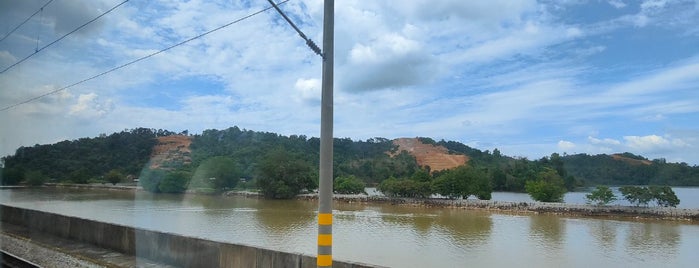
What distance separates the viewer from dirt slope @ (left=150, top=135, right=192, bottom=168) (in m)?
59.6

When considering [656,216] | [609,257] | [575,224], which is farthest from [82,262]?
[656,216]

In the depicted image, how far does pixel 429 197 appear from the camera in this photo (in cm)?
7262

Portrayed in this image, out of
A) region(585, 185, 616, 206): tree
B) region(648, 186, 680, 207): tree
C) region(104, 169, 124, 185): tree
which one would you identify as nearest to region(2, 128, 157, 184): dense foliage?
region(104, 169, 124, 185): tree

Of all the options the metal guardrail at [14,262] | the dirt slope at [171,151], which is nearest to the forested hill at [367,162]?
the dirt slope at [171,151]

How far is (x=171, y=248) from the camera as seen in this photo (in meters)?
10.9

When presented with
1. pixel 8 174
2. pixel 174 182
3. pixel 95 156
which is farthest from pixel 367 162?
pixel 8 174

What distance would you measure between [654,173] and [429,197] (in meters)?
47.4

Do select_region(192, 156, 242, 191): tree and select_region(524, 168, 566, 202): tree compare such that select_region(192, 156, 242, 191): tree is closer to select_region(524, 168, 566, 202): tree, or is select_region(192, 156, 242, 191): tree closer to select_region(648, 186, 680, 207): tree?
select_region(524, 168, 566, 202): tree

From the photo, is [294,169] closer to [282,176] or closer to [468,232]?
[282,176]

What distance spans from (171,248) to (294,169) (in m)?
66.1

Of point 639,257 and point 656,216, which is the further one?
point 656,216

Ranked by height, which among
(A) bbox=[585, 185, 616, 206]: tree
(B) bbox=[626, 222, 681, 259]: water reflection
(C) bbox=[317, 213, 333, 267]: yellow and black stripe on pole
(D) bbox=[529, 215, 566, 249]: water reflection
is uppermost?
(C) bbox=[317, 213, 333, 267]: yellow and black stripe on pole

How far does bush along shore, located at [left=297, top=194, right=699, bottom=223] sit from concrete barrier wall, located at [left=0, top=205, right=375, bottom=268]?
5231cm

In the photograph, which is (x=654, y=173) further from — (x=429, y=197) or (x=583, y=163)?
(x=429, y=197)
